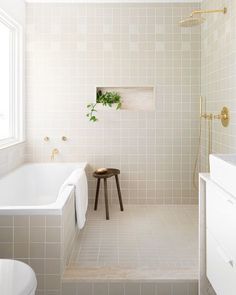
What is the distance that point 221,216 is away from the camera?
189 cm

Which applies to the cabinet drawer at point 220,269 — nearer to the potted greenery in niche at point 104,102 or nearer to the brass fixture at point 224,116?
the brass fixture at point 224,116

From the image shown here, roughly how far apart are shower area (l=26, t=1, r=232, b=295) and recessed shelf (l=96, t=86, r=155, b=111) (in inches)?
0.5

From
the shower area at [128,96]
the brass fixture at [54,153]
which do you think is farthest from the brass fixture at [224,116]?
the brass fixture at [54,153]

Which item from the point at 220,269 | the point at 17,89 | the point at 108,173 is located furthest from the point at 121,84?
the point at 220,269

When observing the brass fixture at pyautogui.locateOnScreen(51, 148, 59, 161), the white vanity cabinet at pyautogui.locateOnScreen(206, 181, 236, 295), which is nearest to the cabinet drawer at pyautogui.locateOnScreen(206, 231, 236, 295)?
the white vanity cabinet at pyautogui.locateOnScreen(206, 181, 236, 295)

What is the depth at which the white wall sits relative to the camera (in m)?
3.75

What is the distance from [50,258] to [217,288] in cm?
107

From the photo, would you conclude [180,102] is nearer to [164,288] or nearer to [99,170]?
[99,170]

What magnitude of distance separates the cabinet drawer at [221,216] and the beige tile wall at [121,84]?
241 cm

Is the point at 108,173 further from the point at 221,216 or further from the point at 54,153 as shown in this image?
the point at 221,216

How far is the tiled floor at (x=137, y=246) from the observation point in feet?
8.28

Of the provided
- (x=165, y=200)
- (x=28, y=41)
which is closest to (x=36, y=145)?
(x=28, y=41)

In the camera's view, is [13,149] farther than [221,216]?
Yes

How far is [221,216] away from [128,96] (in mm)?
2958
